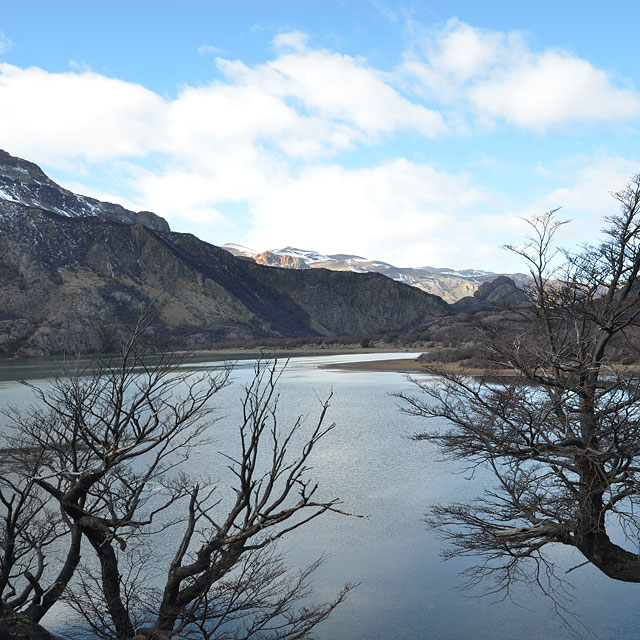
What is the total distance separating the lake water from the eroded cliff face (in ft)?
190

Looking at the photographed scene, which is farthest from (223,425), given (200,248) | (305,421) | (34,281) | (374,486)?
(200,248)

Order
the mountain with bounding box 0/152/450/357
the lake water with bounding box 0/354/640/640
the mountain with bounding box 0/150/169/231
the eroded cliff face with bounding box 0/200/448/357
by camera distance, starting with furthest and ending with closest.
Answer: the mountain with bounding box 0/150/169/231
the mountain with bounding box 0/152/450/357
the eroded cliff face with bounding box 0/200/448/357
the lake water with bounding box 0/354/640/640

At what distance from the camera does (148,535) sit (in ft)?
32.2

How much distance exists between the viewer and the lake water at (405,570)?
341 inches

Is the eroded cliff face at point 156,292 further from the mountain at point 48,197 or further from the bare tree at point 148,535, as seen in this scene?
the bare tree at point 148,535

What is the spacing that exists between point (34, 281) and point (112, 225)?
1394 inches

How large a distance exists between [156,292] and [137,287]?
4122 mm

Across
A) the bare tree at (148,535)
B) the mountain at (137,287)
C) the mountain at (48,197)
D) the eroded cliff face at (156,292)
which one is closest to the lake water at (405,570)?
the bare tree at (148,535)

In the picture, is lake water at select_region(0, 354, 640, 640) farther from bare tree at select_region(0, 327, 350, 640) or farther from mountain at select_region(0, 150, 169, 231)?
mountain at select_region(0, 150, 169, 231)

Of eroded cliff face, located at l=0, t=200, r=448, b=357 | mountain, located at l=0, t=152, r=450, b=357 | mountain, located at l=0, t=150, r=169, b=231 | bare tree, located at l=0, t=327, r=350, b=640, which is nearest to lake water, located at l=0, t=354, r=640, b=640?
bare tree, located at l=0, t=327, r=350, b=640

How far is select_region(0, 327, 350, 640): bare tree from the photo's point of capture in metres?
5.00

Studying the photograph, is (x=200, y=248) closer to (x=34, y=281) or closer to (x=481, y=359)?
(x=34, y=281)

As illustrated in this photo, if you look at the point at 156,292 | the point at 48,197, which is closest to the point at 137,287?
the point at 156,292

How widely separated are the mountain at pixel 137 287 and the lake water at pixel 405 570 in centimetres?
5002
